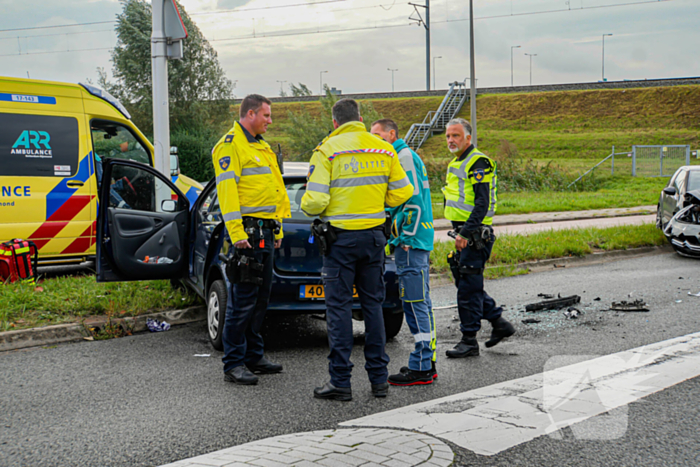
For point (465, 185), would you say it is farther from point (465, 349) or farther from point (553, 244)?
point (553, 244)

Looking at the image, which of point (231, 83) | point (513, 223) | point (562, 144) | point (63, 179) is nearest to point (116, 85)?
point (231, 83)

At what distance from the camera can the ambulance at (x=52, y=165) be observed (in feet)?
26.9

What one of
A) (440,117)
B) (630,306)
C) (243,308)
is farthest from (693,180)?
(440,117)

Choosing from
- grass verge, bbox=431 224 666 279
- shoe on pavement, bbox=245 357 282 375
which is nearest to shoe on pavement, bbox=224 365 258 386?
shoe on pavement, bbox=245 357 282 375

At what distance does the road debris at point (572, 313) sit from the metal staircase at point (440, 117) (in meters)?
37.9

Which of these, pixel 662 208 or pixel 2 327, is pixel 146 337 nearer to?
pixel 2 327

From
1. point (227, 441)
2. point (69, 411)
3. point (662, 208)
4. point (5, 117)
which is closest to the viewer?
point (227, 441)

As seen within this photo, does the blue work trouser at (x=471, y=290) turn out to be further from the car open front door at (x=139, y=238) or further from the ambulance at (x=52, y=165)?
the ambulance at (x=52, y=165)

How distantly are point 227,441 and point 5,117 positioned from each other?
6648 millimetres

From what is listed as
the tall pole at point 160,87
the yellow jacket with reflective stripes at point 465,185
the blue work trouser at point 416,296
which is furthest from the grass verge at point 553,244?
the blue work trouser at point 416,296

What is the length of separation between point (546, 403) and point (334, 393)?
4.34 feet

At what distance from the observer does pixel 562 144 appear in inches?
1743

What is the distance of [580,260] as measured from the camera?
10.5 meters

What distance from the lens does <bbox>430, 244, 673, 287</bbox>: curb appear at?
882 centimetres
